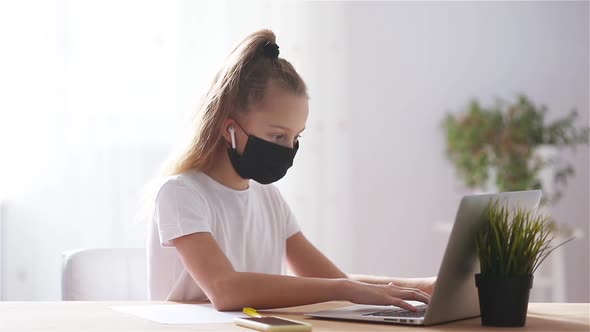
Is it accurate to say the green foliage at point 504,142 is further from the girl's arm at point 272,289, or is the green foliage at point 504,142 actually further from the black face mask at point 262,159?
the girl's arm at point 272,289

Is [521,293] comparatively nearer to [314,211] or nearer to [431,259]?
[314,211]

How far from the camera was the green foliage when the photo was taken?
11.2ft

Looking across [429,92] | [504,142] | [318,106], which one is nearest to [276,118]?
[318,106]

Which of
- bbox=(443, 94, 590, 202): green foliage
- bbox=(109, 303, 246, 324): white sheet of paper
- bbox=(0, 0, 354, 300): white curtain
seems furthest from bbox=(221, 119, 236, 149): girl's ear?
bbox=(443, 94, 590, 202): green foliage

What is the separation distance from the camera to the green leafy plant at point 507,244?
1.17 m

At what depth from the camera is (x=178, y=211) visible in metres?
1.53

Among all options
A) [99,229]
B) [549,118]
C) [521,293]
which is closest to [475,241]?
[521,293]

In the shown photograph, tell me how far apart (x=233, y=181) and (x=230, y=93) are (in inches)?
8.7

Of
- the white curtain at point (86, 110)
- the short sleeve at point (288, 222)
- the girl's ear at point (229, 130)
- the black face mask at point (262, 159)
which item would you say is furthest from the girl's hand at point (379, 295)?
the white curtain at point (86, 110)

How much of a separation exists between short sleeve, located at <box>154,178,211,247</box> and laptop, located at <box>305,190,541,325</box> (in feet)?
1.12

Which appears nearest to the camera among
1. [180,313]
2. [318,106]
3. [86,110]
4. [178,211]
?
[180,313]

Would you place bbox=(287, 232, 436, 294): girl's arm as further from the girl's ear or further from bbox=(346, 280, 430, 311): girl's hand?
bbox=(346, 280, 430, 311): girl's hand

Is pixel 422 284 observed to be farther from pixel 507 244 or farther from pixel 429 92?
pixel 429 92

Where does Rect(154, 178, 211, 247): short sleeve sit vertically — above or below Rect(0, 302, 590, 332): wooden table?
above
